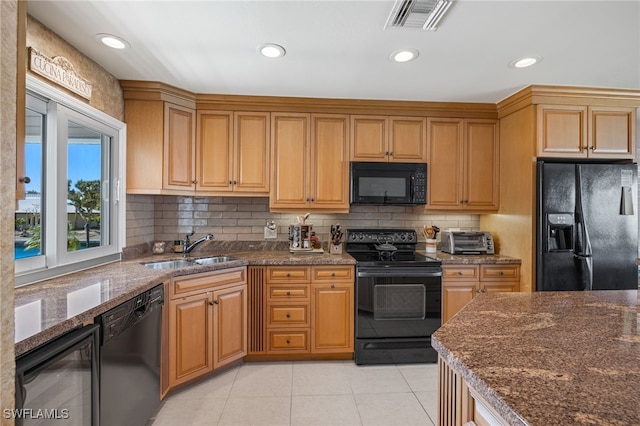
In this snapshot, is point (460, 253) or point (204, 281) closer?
point (204, 281)

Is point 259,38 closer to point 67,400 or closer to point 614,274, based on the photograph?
point 67,400

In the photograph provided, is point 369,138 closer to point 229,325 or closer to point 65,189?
point 229,325

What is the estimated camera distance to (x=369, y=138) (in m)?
3.01

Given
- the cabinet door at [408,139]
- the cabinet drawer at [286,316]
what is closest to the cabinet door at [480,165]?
the cabinet door at [408,139]

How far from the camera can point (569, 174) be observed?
257cm

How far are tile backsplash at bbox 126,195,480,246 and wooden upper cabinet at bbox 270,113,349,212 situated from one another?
0.26 m

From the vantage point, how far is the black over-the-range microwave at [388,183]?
296cm

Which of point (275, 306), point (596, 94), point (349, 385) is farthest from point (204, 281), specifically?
point (596, 94)

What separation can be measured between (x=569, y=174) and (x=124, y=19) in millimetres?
3304

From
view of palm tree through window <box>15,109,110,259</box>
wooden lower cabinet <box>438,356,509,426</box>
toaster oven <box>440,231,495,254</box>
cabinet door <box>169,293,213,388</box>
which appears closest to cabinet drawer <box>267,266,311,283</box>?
cabinet door <box>169,293,213,388</box>

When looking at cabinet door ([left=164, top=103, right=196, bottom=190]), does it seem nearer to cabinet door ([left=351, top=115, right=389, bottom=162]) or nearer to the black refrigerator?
cabinet door ([left=351, top=115, right=389, bottom=162])

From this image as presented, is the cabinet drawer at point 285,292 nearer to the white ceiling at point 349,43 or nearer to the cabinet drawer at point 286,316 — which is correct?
the cabinet drawer at point 286,316

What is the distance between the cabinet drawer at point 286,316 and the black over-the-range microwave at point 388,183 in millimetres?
1100

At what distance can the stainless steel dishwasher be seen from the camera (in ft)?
4.75
